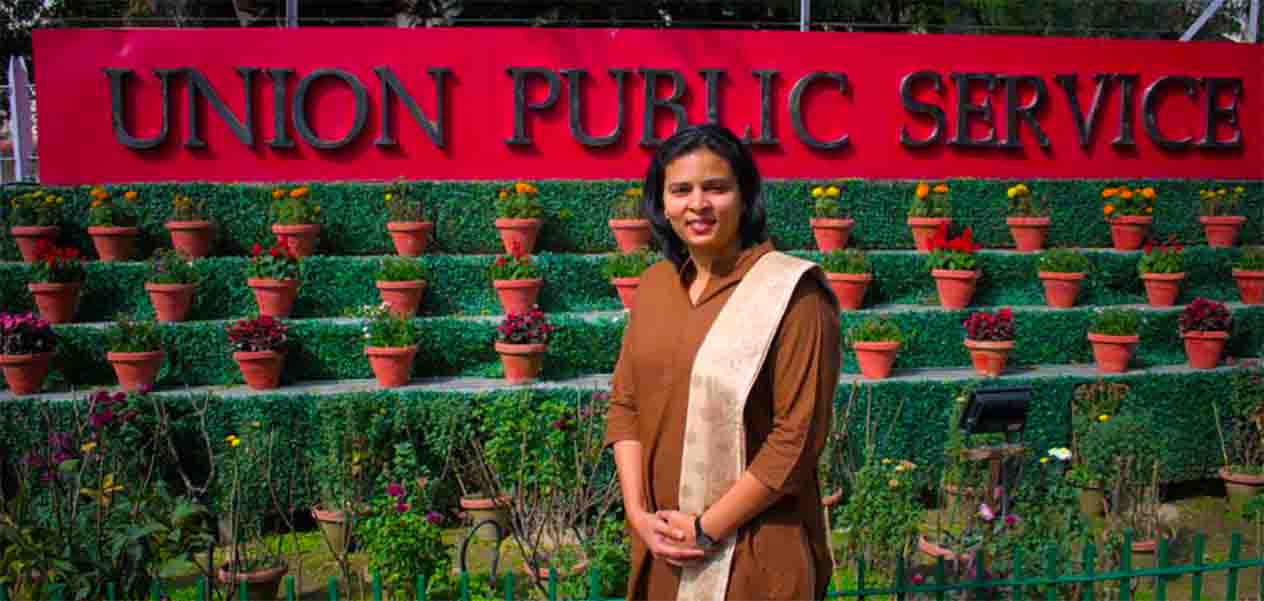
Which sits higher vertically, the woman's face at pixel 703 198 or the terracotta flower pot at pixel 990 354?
the woman's face at pixel 703 198

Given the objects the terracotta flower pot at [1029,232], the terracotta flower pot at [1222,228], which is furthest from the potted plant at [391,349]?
the terracotta flower pot at [1222,228]

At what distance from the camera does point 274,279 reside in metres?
6.76

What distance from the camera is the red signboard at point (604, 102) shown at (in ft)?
26.6

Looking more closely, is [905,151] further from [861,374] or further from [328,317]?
[328,317]

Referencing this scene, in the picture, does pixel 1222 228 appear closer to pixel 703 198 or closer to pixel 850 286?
pixel 850 286

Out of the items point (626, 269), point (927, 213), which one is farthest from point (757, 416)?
point (927, 213)

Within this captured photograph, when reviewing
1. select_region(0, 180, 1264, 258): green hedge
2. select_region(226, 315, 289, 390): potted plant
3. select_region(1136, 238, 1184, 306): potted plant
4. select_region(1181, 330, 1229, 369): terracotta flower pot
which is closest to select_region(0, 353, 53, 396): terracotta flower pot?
select_region(226, 315, 289, 390): potted plant

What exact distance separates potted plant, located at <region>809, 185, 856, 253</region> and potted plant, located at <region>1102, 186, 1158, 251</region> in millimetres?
2244

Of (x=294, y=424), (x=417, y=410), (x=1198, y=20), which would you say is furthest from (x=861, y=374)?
(x=1198, y=20)

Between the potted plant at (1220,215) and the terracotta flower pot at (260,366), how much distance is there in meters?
7.55

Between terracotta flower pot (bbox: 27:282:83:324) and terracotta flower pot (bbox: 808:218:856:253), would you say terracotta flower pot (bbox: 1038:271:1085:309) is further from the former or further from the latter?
terracotta flower pot (bbox: 27:282:83:324)

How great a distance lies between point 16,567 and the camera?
349cm

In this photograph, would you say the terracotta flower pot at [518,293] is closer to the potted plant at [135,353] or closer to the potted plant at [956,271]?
the potted plant at [135,353]

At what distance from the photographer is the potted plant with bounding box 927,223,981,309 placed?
7.25 meters
